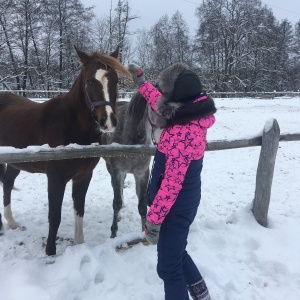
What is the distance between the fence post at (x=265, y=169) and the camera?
3.70 m

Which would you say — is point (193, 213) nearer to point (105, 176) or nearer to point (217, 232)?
point (217, 232)

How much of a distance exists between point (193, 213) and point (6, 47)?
2589 cm

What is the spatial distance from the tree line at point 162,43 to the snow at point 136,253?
62.9 feet

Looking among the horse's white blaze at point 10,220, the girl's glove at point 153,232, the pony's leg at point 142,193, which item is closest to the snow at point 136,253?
the horse's white blaze at point 10,220

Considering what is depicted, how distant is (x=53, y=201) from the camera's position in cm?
312

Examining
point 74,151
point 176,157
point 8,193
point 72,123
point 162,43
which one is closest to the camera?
point 176,157

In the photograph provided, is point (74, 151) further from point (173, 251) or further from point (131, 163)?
point (173, 251)

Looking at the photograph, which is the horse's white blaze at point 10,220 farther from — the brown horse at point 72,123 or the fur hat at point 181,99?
the fur hat at point 181,99

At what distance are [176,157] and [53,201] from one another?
1.71 meters

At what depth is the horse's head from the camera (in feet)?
8.61

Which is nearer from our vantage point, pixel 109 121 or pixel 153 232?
pixel 153 232

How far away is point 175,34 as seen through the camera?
38.4m

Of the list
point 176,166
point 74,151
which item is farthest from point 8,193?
point 176,166

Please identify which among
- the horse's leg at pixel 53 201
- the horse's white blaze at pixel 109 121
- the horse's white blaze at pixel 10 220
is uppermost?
the horse's white blaze at pixel 109 121
